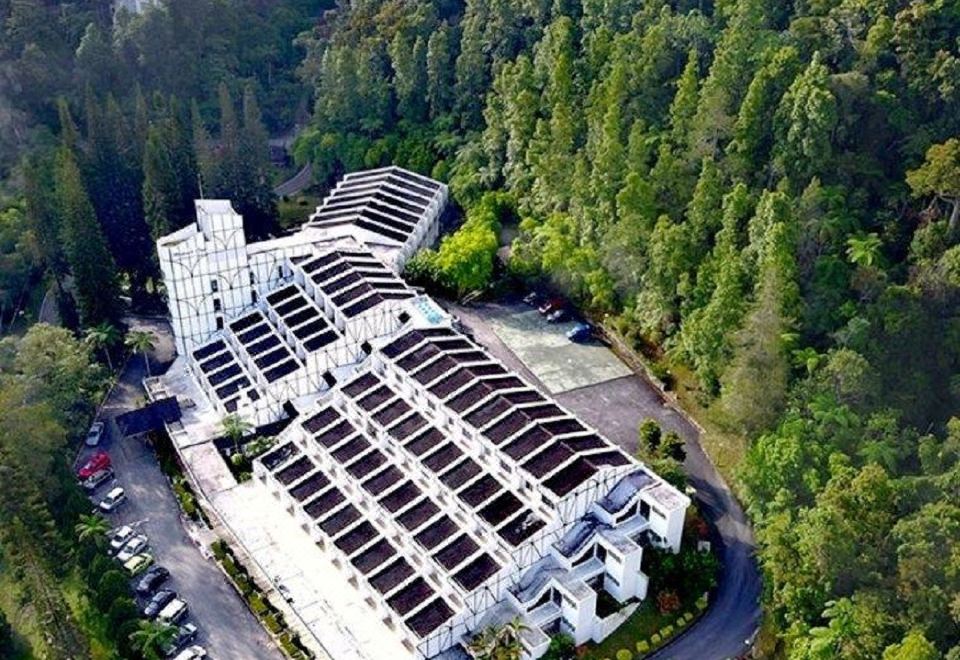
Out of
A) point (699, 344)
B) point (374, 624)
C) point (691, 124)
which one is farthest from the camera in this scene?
point (691, 124)

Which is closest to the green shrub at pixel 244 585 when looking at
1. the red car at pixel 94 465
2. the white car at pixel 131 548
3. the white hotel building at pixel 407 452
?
the white hotel building at pixel 407 452

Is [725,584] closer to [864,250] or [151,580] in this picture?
[864,250]

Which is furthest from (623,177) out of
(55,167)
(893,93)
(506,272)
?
(55,167)

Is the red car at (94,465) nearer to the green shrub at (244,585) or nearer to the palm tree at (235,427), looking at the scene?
the palm tree at (235,427)

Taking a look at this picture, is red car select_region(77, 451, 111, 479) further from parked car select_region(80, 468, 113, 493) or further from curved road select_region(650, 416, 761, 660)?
curved road select_region(650, 416, 761, 660)

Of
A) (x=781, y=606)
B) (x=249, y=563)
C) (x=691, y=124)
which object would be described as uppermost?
(x=691, y=124)

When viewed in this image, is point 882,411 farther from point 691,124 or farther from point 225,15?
point 225,15

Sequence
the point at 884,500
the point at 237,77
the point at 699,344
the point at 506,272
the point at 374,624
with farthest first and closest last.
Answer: the point at 237,77, the point at 506,272, the point at 699,344, the point at 374,624, the point at 884,500
